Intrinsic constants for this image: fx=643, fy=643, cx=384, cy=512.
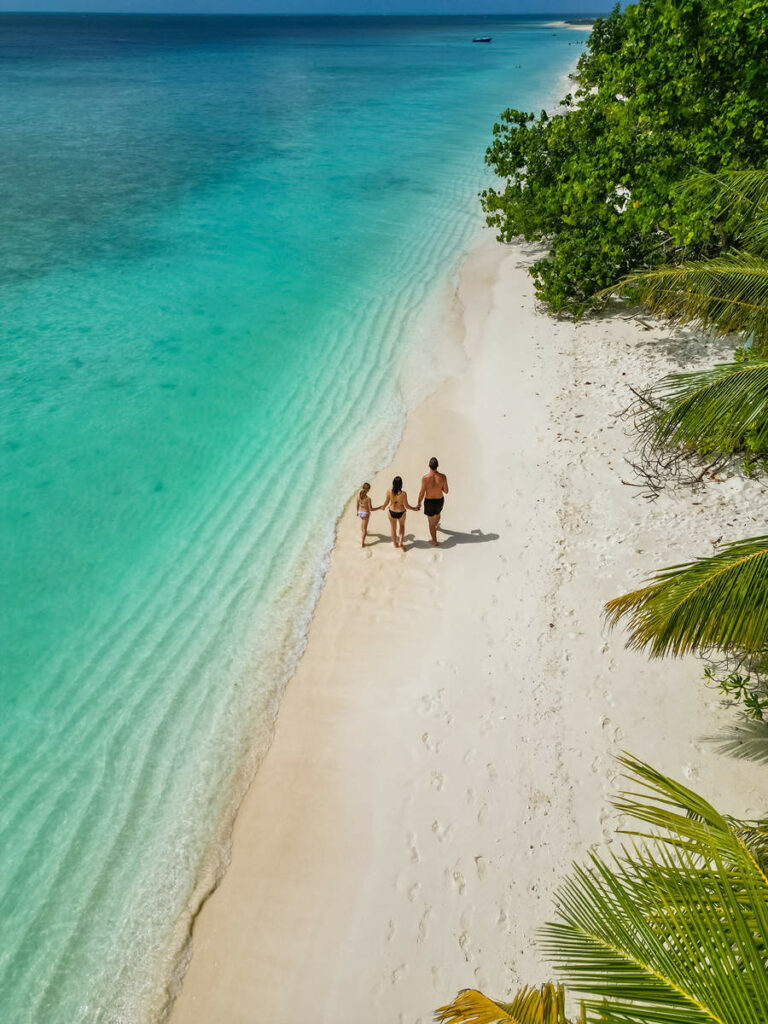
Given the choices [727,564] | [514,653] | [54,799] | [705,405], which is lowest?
[54,799]

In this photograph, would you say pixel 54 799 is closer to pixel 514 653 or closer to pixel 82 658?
pixel 82 658

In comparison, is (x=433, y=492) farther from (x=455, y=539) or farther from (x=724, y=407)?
(x=724, y=407)

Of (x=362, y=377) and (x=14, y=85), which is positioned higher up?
(x=14, y=85)

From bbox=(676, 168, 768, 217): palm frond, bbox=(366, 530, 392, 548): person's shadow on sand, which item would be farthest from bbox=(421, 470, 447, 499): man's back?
bbox=(676, 168, 768, 217): palm frond

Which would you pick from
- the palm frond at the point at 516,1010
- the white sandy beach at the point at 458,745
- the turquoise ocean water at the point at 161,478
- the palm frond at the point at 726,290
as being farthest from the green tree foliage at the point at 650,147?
the palm frond at the point at 516,1010

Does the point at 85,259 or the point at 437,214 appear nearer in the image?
the point at 85,259

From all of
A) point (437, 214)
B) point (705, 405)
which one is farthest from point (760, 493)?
point (437, 214)

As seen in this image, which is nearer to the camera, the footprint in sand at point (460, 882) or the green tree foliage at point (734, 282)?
the footprint in sand at point (460, 882)

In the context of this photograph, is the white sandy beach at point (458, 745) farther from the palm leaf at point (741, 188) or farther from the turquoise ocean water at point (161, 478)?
the palm leaf at point (741, 188)
